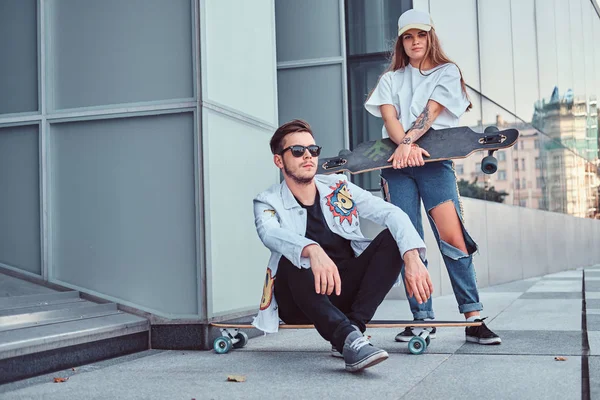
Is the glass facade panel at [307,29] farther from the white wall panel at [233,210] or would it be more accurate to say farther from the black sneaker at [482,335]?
the black sneaker at [482,335]

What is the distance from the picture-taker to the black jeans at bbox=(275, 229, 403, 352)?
354 centimetres

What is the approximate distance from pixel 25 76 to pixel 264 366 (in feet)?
8.68

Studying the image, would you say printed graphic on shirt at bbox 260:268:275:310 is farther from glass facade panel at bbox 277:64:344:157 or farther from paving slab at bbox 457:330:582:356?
glass facade panel at bbox 277:64:344:157

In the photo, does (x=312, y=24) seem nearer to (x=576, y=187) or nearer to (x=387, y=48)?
(x=387, y=48)

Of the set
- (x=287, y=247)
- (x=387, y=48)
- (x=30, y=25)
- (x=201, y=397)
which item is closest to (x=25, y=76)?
(x=30, y=25)

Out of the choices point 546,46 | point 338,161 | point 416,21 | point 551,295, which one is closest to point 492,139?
point 416,21

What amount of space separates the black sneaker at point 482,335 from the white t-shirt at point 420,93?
123 centimetres

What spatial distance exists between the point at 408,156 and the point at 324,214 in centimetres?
74

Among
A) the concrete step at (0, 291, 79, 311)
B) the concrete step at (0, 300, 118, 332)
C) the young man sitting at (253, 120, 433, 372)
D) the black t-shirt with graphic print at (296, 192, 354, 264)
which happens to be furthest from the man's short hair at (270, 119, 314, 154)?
the concrete step at (0, 291, 79, 311)

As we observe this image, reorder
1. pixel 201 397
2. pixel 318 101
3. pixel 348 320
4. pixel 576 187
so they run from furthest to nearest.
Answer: pixel 576 187
pixel 318 101
pixel 348 320
pixel 201 397

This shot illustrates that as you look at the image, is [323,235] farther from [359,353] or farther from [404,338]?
[404,338]

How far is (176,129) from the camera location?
474cm

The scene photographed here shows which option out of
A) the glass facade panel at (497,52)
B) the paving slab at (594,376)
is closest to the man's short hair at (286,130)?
the paving slab at (594,376)

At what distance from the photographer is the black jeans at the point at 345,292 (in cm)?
354
